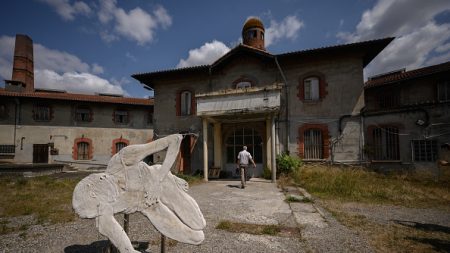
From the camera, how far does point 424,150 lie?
32.3ft

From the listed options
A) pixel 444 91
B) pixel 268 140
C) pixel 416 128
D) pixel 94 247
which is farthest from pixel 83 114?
pixel 444 91

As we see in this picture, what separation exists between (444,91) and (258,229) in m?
14.3

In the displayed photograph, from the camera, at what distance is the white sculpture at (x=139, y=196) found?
256 centimetres

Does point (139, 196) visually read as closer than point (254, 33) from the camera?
Yes

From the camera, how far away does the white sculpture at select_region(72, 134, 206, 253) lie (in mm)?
2562

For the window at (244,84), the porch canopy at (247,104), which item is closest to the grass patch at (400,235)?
the porch canopy at (247,104)

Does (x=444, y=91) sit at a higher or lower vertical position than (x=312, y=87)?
lower

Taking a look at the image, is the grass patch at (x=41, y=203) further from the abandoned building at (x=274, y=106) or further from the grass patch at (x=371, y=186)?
the grass patch at (x=371, y=186)

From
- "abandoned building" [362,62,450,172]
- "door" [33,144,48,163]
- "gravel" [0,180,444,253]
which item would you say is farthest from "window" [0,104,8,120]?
"abandoned building" [362,62,450,172]

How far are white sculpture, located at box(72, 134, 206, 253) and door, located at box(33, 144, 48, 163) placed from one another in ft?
63.1

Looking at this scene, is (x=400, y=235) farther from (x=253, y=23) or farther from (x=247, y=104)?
(x=253, y=23)

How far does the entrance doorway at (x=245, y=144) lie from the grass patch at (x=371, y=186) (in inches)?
86.1

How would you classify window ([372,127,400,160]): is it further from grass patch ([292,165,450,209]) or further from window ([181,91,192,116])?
window ([181,91,192,116])

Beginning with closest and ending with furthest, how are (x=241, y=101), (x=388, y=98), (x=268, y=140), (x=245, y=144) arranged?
(x=241, y=101)
(x=268, y=140)
(x=245, y=144)
(x=388, y=98)
